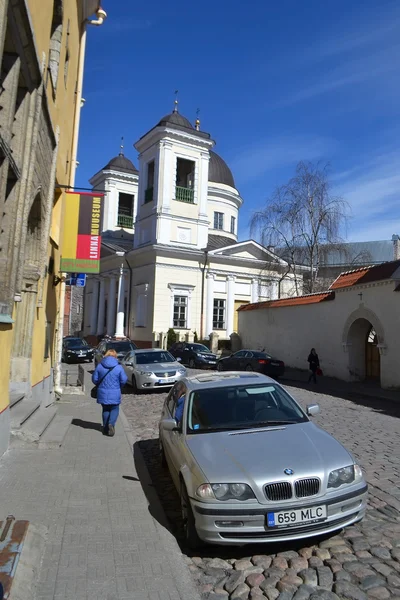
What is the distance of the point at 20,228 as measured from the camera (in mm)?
7035

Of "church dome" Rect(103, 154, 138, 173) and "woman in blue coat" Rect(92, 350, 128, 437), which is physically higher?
"church dome" Rect(103, 154, 138, 173)

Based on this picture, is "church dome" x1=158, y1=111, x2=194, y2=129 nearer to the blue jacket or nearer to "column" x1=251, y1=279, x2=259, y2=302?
"column" x1=251, y1=279, x2=259, y2=302

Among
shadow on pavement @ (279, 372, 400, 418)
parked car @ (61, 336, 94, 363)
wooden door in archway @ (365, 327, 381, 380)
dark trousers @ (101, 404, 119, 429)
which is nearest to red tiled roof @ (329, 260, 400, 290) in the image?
wooden door in archway @ (365, 327, 381, 380)

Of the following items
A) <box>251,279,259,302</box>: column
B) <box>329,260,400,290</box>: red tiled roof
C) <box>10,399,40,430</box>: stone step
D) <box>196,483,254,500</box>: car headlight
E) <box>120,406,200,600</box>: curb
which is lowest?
<box>120,406,200,600</box>: curb

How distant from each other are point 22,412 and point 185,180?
33192 millimetres

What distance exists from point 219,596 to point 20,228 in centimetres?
544

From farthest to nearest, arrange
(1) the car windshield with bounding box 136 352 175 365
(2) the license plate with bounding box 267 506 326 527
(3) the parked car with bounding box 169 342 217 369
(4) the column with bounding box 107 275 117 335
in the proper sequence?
(4) the column with bounding box 107 275 117 335
(3) the parked car with bounding box 169 342 217 369
(1) the car windshield with bounding box 136 352 175 365
(2) the license plate with bounding box 267 506 326 527

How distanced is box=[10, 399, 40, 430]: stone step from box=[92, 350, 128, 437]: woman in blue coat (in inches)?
47.6

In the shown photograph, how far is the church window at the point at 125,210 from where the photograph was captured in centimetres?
4656

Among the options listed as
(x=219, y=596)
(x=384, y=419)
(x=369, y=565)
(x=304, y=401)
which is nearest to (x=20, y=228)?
(x=219, y=596)

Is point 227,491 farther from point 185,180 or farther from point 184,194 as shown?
point 185,180

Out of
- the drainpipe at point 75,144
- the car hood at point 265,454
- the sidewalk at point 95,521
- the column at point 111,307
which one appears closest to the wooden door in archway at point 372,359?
the drainpipe at point 75,144

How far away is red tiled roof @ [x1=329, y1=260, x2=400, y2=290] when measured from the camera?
1807 cm

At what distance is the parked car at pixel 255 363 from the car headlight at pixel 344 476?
17.6 metres
